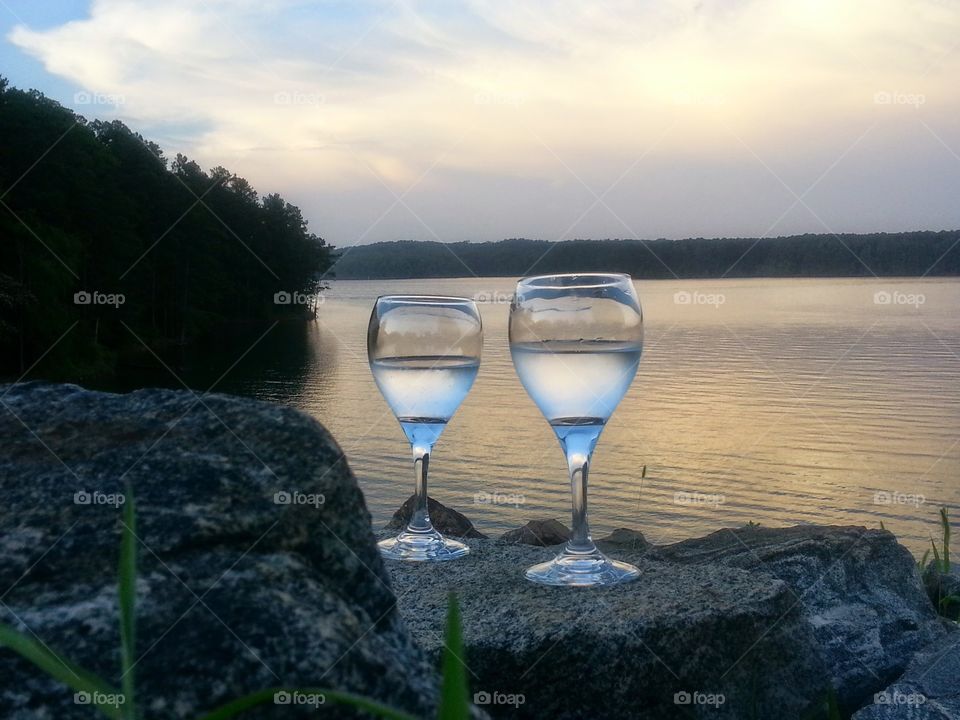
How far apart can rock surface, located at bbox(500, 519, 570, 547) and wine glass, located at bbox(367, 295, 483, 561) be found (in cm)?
262

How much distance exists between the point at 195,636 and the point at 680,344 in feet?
147

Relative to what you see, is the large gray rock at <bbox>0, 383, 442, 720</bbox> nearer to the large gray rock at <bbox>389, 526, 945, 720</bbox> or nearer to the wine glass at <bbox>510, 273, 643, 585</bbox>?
the large gray rock at <bbox>389, 526, 945, 720</bbox>

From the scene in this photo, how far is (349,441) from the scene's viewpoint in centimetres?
1894


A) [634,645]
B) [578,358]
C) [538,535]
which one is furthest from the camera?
[538,535]

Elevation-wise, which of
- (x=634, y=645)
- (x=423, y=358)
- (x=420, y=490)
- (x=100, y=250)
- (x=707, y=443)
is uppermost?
(x=100, y=250)

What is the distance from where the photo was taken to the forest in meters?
40.4

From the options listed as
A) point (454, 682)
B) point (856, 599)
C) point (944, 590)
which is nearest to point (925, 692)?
point (856, 599)

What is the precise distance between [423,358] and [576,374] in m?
0.46

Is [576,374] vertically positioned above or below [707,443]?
above

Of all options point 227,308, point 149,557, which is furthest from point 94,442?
point 227,308

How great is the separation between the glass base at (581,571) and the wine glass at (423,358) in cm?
38

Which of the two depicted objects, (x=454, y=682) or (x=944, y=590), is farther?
(x=944, y=590)

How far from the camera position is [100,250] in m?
49.0

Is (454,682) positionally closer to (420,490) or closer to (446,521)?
(420,490)
